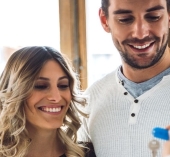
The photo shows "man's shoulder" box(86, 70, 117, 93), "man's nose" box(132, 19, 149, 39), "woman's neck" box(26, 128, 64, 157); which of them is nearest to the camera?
"man's nose" box(132, 19, 149, 39)

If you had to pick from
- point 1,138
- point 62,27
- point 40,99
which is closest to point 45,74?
point 40,99

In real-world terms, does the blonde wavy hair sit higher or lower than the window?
lower

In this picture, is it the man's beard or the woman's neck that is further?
the woman's neck

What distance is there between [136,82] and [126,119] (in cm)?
16

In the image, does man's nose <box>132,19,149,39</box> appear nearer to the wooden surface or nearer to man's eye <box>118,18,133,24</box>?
man's eye <box>118,18,133,24</box>

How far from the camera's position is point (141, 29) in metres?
1.33

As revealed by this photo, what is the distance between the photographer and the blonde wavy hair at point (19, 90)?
140cm

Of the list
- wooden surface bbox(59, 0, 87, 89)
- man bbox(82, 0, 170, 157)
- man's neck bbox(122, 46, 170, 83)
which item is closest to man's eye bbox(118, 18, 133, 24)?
man bbox(82, 0, 170, 157)

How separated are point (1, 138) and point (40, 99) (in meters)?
0.22

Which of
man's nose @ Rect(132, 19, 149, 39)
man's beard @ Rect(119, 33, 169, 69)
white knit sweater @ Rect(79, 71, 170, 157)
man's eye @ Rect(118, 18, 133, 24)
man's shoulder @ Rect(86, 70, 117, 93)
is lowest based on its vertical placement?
white knit sweater @ Rect(79, 71, 170, 157)

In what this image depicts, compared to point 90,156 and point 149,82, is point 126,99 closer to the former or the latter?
point 149,82

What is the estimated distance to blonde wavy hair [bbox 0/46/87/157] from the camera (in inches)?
55.2

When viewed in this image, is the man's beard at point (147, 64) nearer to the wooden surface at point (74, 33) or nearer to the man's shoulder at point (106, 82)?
the man's shoulder at point (106, 82)

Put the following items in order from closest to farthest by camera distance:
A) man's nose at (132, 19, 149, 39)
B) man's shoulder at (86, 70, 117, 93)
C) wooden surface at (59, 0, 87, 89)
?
man's nose at (132, 19, 149, 39)
man's shoulder at (86, 70, 117, 93)
wooden surface at (59, 0, 87, 89)
